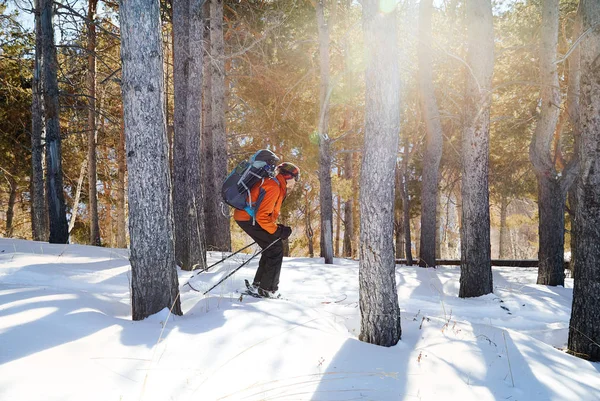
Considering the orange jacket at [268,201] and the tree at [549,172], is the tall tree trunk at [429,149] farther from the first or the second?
the orange jacket at [268,201]

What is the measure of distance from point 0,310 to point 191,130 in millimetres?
4491

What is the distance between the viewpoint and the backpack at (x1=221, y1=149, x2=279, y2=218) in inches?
190

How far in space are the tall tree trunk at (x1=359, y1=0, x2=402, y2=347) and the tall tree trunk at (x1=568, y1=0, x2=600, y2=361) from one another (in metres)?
2.19

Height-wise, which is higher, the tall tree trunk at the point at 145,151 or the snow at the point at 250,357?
the tall tree trunk at the point at 145,151

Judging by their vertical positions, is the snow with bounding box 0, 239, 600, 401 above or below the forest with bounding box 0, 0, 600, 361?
below

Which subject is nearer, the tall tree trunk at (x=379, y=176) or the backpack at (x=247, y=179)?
the tall tree trunk at (x=379, y=176)

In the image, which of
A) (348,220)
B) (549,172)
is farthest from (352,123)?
(549,172)

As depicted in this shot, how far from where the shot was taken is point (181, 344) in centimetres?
307

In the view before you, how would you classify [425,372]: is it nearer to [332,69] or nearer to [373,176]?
[373,176]

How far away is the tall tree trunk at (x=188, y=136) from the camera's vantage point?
6977 millimetres

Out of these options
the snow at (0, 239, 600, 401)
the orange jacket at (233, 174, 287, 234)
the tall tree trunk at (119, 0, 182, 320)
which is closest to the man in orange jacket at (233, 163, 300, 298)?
the orange jacket at (233, 174, 287, 234)

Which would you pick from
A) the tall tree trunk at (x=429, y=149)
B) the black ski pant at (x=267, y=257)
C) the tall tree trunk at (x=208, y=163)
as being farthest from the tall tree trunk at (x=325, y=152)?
the black ski pant at (x=267, y=257)

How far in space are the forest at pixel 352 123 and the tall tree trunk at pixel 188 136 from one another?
27 mm

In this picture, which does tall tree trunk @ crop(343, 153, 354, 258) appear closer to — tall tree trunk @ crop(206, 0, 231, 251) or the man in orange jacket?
tall tree trunk @ crop(206, 0, 231, 251)
